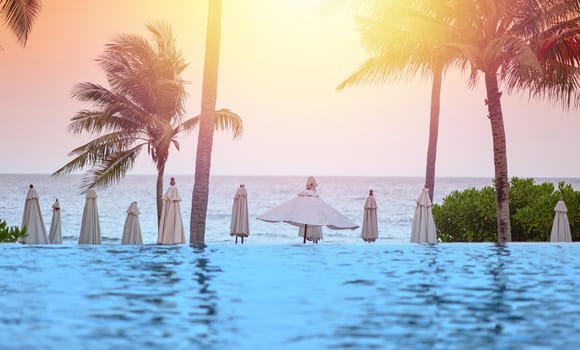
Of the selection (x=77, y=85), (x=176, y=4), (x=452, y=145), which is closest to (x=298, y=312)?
(x=77, y=85)

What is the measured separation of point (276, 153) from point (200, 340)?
229ft

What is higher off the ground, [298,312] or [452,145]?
[452,145]

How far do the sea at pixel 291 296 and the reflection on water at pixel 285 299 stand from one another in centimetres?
2

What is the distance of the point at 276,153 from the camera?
7844 cm

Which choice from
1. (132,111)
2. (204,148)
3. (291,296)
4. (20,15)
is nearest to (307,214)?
(204,148)

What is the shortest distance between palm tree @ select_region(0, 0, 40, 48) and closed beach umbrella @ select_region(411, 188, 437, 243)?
408 inches

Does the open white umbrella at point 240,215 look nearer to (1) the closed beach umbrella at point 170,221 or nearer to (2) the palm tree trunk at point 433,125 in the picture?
(1) the closed beach umbrella at point 170,221

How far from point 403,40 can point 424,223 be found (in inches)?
204

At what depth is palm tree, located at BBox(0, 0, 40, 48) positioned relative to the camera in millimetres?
21547

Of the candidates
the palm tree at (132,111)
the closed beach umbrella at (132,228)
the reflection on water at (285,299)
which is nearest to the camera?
the reflection on water at (285,299)

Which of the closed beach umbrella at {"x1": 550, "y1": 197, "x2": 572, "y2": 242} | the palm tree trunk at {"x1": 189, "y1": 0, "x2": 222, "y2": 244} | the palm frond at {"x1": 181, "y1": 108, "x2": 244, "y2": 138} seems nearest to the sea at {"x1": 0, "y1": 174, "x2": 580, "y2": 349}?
the closed beach umbrella at {"x1": 550, "y1": 197, "x2": 572, "y2": 242}

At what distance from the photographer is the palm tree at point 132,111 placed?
3141 centimetres

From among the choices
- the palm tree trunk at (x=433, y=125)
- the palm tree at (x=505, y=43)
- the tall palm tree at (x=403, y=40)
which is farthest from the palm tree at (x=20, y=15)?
the palm tree trunk at (x=433, y=125)

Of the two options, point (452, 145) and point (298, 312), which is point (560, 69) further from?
point (452, 145)
